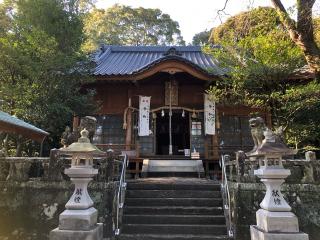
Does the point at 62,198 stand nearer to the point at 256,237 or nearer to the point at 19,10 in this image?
the point at 256,237

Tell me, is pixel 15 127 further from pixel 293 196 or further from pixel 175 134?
pixel 175 134

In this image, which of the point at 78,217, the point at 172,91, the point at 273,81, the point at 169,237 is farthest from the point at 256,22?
the point at 78,217

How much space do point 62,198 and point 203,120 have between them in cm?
849

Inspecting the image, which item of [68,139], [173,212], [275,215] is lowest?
[173,212]

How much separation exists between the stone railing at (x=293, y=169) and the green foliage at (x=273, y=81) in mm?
2406

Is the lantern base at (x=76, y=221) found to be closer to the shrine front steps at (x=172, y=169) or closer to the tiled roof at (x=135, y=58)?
the shrine front steps at (x=172, y=169)

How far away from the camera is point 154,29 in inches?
1622

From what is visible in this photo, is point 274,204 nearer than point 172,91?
Yes

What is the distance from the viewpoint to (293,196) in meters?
8.09

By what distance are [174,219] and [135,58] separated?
1320 cm

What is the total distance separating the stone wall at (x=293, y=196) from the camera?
7949mm

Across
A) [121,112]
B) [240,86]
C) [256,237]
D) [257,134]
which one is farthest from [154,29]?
[256,237]

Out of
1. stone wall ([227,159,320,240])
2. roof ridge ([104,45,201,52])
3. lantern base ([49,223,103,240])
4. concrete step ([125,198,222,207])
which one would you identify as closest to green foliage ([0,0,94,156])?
concrete step ([125,198,222,207])

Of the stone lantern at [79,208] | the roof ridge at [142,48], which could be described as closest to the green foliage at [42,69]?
the stone lantern at [79,208]
